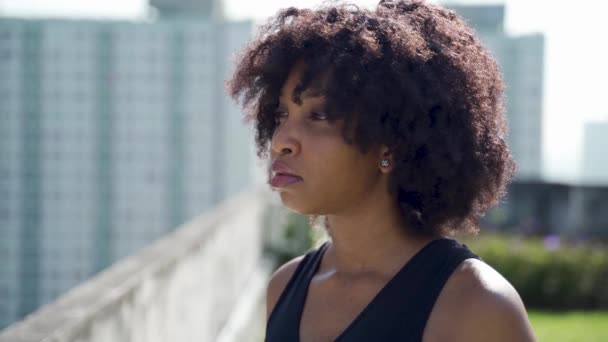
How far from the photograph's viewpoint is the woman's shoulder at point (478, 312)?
1.67 m

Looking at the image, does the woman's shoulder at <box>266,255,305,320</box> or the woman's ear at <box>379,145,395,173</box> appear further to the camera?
the woman's shoulder at <box>266,255,305,320</box>

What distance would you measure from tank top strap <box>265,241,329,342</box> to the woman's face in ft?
0.82

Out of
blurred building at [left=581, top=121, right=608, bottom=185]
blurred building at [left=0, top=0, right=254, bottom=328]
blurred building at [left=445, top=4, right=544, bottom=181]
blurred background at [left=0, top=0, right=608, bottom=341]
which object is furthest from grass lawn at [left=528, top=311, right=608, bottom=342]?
blurred building at [left=581, top=121, right=608, bottom=185]

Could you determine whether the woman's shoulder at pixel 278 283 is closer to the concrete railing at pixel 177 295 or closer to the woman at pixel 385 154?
the woman at pixel 385 154

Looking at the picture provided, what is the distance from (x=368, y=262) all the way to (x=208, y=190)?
22.5 m

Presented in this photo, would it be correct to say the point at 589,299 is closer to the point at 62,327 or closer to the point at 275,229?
the point at 275,229

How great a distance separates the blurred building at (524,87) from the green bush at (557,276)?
12.8 meters

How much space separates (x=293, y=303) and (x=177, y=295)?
2.63 meters

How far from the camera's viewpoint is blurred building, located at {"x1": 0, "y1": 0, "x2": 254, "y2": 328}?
58.3 ft

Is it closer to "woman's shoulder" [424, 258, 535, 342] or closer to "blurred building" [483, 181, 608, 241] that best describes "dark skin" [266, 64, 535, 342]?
"woman's shoulder" [424, 258, 535, 342]

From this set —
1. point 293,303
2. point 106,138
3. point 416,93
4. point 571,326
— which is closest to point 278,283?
point 293,303

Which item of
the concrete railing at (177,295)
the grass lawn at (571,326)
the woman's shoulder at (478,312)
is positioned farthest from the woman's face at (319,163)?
the grass lawn at (571,326)

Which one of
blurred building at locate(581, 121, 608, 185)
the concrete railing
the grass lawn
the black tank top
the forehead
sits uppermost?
the forehead

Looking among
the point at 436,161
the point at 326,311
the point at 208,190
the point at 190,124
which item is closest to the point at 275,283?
the point at 326,311
